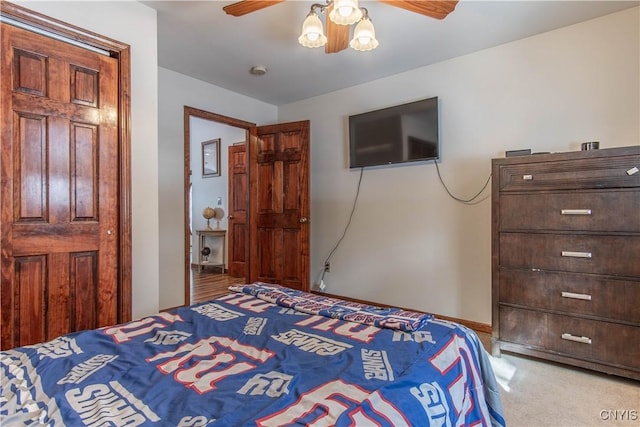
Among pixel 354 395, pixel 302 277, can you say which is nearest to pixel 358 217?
pixel 302 277

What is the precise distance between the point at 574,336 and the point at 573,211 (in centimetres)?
84

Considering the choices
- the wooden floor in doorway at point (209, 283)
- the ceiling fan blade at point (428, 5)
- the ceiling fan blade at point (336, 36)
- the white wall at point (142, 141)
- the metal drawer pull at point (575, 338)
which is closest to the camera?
the ceiling fan blade at point (428, 5)


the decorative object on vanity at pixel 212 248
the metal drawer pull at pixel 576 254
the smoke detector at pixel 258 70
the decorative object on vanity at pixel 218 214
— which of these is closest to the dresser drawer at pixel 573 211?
the metal drawer pull at pixel 576 254

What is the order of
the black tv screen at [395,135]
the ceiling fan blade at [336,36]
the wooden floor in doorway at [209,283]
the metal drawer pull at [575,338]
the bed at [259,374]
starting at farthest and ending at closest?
the wooden floor in doorway at [209,283] → the black tv screen at [395,135] → the metal drawer pull at [575,338] → the ceiling fan blade at [336,36] → the bed at [259,374]

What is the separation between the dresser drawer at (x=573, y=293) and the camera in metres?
2.05

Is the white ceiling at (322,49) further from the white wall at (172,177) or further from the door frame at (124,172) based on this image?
the door frame at (124,172)

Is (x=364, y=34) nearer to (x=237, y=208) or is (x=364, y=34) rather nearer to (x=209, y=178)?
(x=237, y=208)

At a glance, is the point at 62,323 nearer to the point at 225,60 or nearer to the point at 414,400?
the point at 414,400

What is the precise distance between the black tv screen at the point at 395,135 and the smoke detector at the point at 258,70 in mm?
1098

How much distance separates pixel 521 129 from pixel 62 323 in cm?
372

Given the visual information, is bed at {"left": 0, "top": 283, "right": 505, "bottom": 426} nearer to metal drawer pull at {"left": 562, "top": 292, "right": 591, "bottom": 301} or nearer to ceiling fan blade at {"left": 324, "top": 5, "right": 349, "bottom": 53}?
metal drawer pull at {"left": 562, "top": 292, "right": 591, "bottom": 301}

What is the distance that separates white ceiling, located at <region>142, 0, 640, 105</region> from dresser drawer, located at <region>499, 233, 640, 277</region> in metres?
1.56

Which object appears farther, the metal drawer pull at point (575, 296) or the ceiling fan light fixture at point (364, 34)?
the metal drawer pull at point (575, 296)

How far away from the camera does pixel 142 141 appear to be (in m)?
2.38
